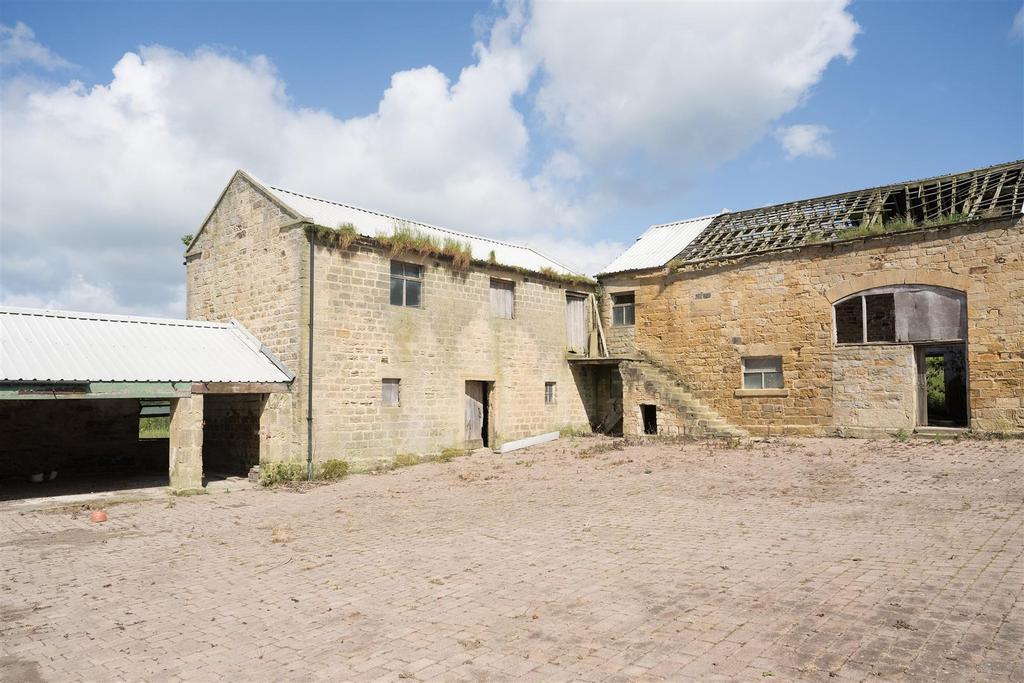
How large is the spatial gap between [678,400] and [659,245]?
6470mm

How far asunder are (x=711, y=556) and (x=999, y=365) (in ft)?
40.2

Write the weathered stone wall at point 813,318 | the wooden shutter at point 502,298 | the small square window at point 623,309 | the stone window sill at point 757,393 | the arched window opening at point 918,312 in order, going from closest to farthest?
the weathered stone wall at point 813,318
the arched window opening at point 918,312
the stone window sill at point 757,393
the wooden shutter at point 502,298
the small square window at point 623,309

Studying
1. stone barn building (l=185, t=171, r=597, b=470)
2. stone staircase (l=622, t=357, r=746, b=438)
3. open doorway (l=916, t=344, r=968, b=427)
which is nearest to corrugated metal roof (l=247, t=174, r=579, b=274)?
stone barn building (l=185, t=171, r=597, b=470)

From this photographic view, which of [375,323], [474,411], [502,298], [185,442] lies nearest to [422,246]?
[375,323]

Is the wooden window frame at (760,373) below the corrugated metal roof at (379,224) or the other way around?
below

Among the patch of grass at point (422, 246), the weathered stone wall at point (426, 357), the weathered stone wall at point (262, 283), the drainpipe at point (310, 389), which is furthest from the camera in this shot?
the patch of grass at point (422, 246)

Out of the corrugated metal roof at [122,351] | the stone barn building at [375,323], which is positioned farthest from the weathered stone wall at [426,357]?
the corrugated metal roof at [122,351]

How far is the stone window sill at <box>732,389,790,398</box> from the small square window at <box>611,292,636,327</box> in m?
4.45

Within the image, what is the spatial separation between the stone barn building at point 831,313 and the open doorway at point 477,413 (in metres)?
4.54

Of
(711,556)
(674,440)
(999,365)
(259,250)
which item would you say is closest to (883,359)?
(999,365)

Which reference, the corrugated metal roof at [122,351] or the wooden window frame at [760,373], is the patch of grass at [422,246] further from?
the wooden window frame at [760,373]

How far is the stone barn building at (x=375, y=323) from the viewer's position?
15.3 m

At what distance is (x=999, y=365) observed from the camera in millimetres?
15391

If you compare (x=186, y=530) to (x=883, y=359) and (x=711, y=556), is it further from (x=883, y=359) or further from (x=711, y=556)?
(x=883, y=359)
